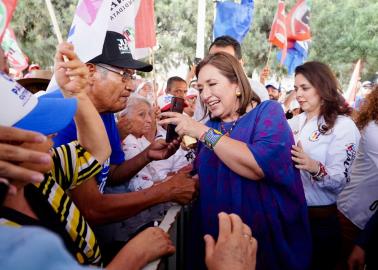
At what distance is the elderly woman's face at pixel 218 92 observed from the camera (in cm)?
225

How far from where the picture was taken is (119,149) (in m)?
2.80

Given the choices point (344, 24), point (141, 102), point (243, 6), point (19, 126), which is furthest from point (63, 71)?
point (344, 24)

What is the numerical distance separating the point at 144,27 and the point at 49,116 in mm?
4055

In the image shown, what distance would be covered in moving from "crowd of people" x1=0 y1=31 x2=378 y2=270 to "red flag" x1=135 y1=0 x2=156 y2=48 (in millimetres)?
1819

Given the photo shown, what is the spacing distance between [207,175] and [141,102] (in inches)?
56.6

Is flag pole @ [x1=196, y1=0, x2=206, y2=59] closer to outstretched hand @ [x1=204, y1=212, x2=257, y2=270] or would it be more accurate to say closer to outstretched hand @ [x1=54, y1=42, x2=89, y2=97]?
outstretched hand @ [x1=54, y1=42, x2=89, y2=97]

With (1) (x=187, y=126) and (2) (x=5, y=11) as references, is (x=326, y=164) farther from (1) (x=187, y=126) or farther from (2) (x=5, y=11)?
(2) (x=5, y=11)

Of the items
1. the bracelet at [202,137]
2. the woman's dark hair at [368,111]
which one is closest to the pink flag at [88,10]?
the bracelet at [202,137]

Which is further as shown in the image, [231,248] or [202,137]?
[202,137]

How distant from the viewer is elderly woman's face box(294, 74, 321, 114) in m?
2.98

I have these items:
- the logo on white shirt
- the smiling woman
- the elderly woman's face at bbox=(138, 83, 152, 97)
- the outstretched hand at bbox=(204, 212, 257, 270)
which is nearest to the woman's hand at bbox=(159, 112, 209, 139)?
the smiling woman

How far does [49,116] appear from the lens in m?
1.23

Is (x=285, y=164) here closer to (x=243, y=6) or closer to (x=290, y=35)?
(x=243, y=6)

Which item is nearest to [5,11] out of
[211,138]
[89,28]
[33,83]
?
[33,83]
